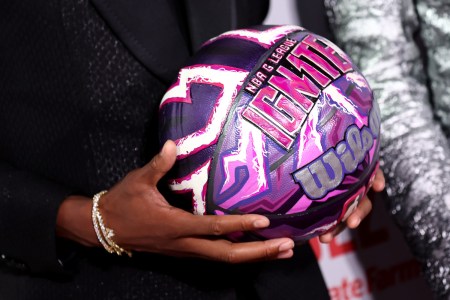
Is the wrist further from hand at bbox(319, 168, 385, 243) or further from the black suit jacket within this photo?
hand at bbox(319, 168, 385, 243)

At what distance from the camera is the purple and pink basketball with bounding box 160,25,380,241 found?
741mm

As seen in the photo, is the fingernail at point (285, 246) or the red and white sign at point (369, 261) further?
the red and white sign at point (369, 261)

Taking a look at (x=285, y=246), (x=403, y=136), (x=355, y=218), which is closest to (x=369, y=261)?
(x=403, y=136)

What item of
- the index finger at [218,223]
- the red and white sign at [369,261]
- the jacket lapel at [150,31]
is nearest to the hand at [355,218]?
the index finger at [218,223]

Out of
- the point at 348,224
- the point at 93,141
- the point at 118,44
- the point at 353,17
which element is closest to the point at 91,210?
the point at 93,141

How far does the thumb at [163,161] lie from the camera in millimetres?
713

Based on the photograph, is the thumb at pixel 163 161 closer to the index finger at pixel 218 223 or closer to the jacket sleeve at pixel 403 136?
the index finger at pixel 218 223

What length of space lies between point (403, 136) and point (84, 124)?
1.81 feet

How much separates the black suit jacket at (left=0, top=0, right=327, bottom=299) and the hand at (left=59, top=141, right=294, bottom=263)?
102 millimetres

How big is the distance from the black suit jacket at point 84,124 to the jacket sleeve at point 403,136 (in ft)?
Answer: 0.91

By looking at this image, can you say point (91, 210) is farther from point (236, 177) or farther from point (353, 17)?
point (353, 17)

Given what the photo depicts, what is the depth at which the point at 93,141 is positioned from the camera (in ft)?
2.89

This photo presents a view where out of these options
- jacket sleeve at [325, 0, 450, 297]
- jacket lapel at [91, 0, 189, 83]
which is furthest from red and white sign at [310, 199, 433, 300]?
jacket lapel at [91, 0, 189, 83]

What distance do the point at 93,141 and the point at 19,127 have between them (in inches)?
3.9
